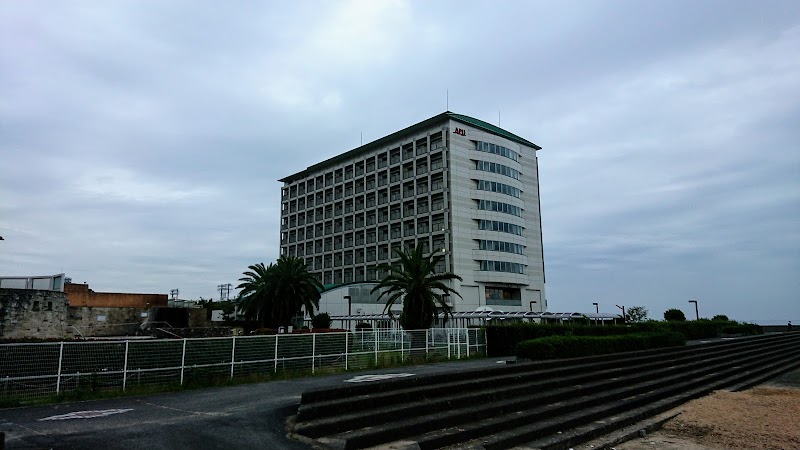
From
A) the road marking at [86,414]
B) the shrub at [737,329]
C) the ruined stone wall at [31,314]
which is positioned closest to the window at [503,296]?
the shrub at [737,329]

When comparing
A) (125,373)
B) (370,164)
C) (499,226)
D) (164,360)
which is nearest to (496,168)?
(499,226)

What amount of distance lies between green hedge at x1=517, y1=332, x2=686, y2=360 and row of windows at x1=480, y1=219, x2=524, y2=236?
45.8 meters

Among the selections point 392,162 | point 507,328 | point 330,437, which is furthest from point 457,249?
point 330,437

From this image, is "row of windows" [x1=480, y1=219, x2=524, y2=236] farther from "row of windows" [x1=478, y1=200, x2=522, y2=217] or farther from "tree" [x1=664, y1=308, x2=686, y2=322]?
"tree" [x1=664, y1=308, x2=686, y2=322]

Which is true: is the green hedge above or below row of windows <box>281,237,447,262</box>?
below

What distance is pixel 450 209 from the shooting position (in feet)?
230

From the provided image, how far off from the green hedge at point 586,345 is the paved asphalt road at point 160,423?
853 cm

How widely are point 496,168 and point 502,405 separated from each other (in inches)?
2577

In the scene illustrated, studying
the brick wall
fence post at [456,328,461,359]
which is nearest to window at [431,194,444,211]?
the brick wall

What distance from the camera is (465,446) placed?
873 centimetres

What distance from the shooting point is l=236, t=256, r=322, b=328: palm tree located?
4488cm

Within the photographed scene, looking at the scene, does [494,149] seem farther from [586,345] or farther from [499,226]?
[586,345]

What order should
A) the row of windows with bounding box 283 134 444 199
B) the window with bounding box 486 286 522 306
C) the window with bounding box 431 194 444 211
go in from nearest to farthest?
A: 1. the window with bounding box 486 286 522 306
2. the window with bounding box 431 194 444 211
3. the row of windows with bounding box 283 134 444 199

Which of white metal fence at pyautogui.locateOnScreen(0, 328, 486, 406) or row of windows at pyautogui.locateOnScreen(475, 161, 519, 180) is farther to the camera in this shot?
row of windows at pyautogui.locateOnScreen(475, 161, 519, 180)
